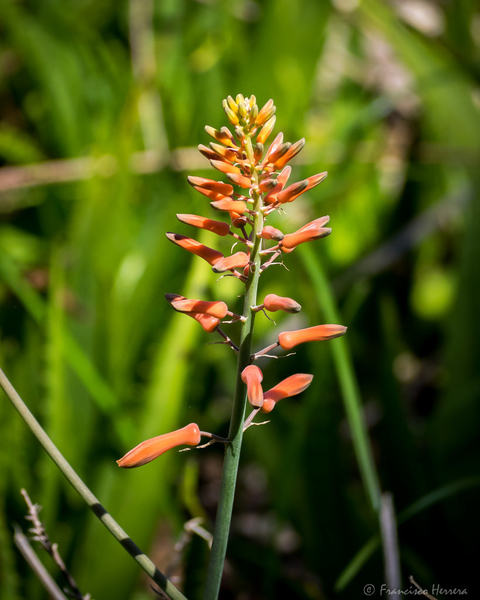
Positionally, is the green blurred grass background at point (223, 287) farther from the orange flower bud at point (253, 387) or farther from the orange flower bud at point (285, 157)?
the orange flower bud at point (285, 157)

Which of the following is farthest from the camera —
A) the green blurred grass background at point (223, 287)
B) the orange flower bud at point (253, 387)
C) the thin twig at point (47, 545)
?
the green blurred grass background at point (223, 287)

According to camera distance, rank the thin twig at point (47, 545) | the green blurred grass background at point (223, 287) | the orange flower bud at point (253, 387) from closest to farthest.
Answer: the orange flower bud at point (253, 387)
the thin twig at point (47, 545)
the green blurred grass background at point (223, 287)

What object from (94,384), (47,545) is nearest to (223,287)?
(94,384)

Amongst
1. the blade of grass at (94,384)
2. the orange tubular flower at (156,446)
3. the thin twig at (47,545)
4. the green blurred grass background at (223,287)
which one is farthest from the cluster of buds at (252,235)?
the blade of grass at (94,384)

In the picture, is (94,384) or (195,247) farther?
(94,384)

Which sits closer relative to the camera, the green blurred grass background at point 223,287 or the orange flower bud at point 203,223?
the orange flower bud at point 203,223

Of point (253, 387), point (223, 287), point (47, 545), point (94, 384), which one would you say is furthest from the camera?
point (223, 287)

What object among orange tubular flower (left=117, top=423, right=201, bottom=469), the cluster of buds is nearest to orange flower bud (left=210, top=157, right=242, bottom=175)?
the cluster of buds

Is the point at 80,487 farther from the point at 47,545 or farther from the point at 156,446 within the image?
the point at 47,545
